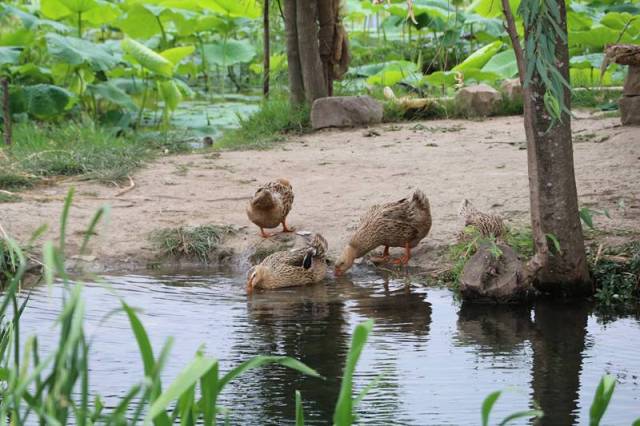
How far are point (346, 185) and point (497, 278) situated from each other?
3.17 m

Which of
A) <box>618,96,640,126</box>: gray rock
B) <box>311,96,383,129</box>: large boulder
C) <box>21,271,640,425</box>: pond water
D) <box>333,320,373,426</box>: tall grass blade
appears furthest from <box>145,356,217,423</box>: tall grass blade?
<box>311,96,383,129</box>: large boulder

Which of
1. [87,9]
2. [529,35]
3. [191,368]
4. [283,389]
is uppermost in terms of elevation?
[87,9]

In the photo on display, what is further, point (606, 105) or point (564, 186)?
point (606, 105)

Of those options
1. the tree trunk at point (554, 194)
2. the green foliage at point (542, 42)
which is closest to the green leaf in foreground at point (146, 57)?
the tree trunk at point (554, 194)

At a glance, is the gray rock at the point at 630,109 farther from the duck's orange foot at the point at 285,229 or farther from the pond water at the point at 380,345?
the pond water at the point at 380,345

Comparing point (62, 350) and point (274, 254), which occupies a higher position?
point (62, 350)

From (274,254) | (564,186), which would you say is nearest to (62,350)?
(564,186)

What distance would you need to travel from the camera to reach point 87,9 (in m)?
14.4

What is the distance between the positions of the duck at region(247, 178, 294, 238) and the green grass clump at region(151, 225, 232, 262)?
335 millimetres

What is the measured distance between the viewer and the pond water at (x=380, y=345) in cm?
460

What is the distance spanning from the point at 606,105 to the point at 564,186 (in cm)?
637

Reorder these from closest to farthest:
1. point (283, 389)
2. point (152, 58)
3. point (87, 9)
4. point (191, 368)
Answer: point (191, 368), point (283, 389), point (152, 58), point (87, 9)

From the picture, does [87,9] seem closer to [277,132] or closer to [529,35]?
[277,132]

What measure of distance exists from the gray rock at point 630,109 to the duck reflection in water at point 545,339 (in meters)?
4.61
